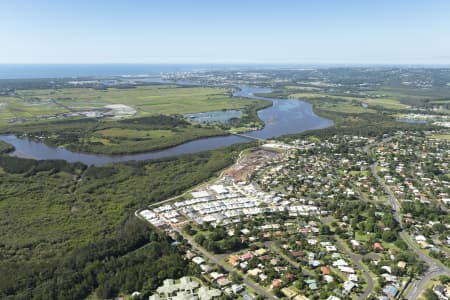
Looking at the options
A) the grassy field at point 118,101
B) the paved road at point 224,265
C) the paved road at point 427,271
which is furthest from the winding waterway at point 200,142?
the paved road at point 427,271

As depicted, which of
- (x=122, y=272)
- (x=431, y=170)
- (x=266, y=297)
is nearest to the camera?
(x=266, y=297)

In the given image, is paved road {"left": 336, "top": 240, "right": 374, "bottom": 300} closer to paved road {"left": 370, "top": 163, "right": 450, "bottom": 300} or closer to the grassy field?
paved road {"left": 370, "top": 163, "right": 450, "bottom": 300}

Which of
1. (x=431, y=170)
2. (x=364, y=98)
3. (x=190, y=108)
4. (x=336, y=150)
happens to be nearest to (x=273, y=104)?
(x=190, y=108)

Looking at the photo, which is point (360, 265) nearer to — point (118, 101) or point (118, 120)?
point (118, 120)

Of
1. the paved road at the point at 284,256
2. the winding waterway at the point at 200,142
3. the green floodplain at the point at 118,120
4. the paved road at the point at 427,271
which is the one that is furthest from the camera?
the green floodplain at the point at 118,120

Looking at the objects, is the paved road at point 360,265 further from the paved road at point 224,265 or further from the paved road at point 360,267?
the paved road at point 224,265

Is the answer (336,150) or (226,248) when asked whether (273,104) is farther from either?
(226,248)
